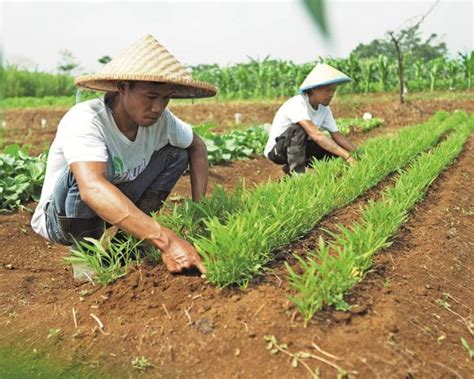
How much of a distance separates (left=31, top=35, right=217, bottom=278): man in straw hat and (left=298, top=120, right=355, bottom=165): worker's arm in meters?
1.65

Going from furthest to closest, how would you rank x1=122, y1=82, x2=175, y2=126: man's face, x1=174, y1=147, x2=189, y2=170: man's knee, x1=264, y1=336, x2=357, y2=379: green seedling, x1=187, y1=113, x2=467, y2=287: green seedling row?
x1=174, y1=147, x2=189, y2=170: man's knee, x1=122, y1=82, x2=175, y2=126: man's face, x1=187, y1=113, x2=467, y2=287: green seedling row, x1=264, y1=336, x2=357, y2=379: green seedling

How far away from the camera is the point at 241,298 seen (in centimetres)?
199

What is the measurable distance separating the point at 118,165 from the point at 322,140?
2.24 meters

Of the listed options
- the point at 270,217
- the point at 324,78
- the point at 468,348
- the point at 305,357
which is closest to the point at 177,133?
the point at 270,217

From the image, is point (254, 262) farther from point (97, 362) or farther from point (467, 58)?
point (467, 58)

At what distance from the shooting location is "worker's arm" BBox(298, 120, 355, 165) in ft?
14.5

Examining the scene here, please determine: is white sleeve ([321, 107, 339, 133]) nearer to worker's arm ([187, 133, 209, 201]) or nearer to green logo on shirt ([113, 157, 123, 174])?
worker's arm ([187, 133, 209, 201])

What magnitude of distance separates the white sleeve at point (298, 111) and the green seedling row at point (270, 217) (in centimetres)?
47

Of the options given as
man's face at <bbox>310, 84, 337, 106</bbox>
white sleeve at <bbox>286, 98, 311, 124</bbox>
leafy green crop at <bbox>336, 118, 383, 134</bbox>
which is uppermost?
man's face at <bbox>310, 84, 337, 106</bbox>

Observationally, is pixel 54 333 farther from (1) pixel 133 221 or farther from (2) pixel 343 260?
(2) pixel 343 260

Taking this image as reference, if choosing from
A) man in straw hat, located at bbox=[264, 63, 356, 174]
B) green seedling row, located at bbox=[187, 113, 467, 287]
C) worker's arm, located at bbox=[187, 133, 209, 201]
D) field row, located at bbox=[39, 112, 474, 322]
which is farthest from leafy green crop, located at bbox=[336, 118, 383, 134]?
worker's arm, located at bbox=[187, 133, 209, 201]

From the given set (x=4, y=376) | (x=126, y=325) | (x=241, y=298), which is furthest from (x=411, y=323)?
(x=4, y=376)

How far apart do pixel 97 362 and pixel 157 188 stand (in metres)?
1.22

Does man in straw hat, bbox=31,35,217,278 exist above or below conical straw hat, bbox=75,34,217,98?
below
